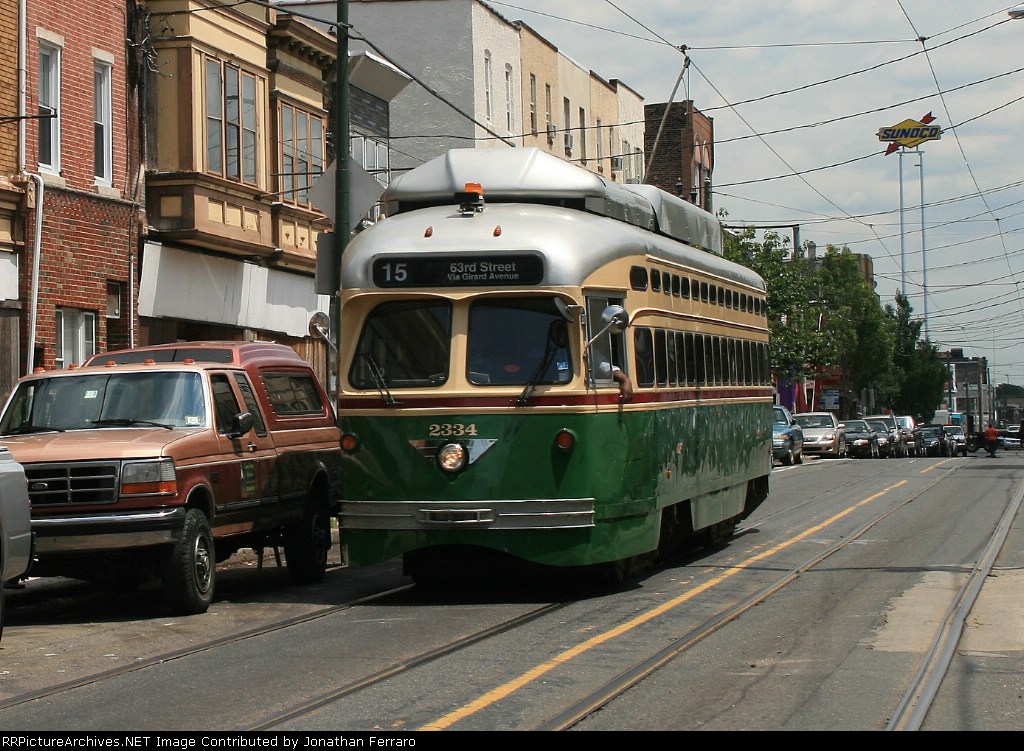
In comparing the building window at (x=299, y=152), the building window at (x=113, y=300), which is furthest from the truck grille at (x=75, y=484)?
the building window at (x=299, y=152)

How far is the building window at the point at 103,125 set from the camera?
24.0 m

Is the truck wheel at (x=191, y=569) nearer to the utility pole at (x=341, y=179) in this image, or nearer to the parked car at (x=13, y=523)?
the parked car at (x=13, y=523)

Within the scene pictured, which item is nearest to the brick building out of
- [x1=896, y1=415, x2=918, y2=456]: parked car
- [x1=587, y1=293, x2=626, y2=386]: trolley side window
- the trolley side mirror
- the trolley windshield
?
the trolley windshield

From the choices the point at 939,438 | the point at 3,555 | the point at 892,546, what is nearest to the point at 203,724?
the point at 3,555

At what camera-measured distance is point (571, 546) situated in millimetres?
12523

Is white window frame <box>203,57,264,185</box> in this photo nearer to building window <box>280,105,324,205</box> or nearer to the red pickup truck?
building window <box>280,105,324,205</box>

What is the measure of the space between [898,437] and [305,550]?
52.2 m

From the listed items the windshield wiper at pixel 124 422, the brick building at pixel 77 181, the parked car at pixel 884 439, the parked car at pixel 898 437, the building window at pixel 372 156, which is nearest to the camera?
the windshield wiper at pixel 124 422

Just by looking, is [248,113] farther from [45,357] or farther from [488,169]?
[488,169]

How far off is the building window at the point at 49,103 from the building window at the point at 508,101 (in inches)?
946

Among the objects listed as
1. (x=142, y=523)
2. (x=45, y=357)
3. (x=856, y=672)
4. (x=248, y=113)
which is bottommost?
(x=856, y=672)

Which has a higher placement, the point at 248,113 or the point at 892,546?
the point at 248,113

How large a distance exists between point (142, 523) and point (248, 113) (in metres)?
17.0

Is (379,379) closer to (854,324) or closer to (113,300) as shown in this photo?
(113,300)
